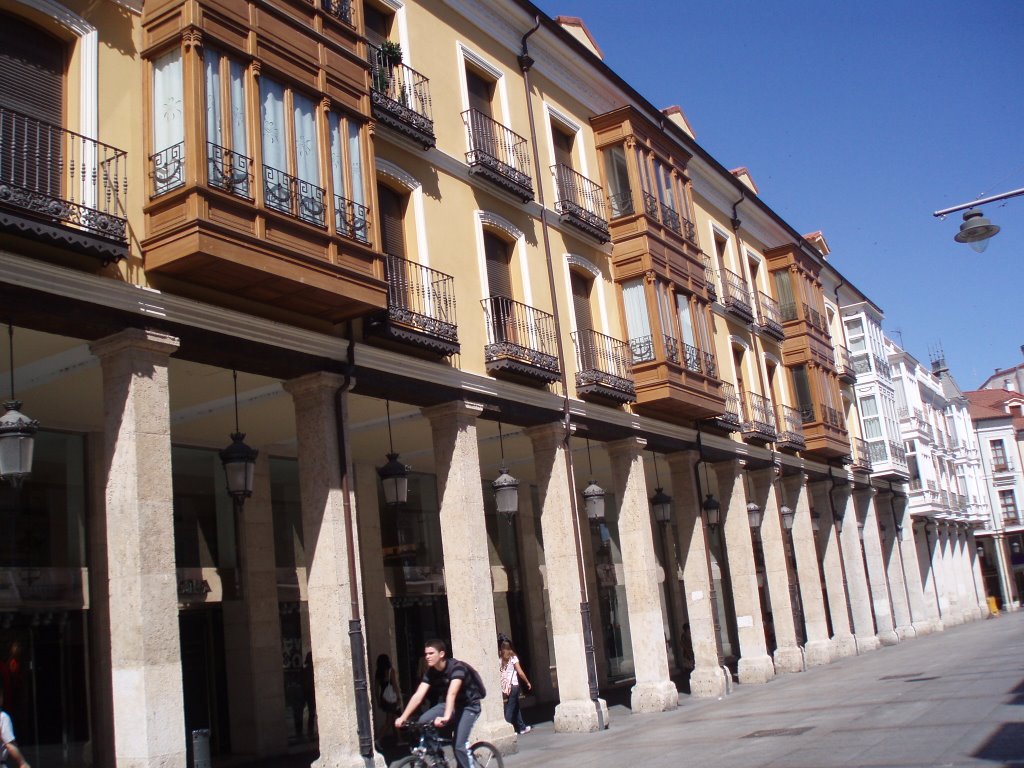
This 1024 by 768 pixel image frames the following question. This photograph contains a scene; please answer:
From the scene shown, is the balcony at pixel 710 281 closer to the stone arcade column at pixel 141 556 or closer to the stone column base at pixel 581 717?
the stone column base at pixel 581 717

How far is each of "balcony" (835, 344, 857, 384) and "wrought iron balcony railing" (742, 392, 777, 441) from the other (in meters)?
8.81

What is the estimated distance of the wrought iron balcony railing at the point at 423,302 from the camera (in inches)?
601

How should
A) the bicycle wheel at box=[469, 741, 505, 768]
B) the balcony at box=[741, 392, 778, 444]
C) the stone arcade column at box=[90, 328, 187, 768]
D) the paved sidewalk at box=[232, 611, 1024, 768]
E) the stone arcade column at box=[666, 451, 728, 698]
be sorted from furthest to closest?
1. the balcony at box=[741, 392, 778, 444]
2. the stone arcade column at box=[666, 451, 728, 698]
3. the paved sidewalk at box=[232, 611, 1024, 768]
4. the stone arcade column at box=[90, 328, 187, 768]
5. the bicycle wheel at box=[469, 741, 505, 768]

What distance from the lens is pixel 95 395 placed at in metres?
14.3

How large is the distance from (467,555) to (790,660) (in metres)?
14.9

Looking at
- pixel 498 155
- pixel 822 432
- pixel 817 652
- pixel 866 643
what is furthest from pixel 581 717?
pixel 866 643

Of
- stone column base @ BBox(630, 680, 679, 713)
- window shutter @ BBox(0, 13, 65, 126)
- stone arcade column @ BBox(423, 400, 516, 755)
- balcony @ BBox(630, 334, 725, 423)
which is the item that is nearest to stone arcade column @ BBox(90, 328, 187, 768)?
window shutter @ BBox(0, 13, 65, 126)

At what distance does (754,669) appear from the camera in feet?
83.0

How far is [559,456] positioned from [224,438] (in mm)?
5971

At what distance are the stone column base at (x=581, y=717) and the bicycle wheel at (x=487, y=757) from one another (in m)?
7.33

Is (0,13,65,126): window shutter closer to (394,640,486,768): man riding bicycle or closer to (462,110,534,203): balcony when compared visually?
(394,640,486,768): man riding bicycle

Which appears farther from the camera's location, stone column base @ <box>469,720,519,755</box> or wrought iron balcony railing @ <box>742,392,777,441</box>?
wrought iron balcony railing @ <box>742,392,777,441</box>

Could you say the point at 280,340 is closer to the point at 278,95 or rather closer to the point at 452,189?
the point at 278,95

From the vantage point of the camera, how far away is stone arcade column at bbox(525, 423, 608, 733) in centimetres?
1806
